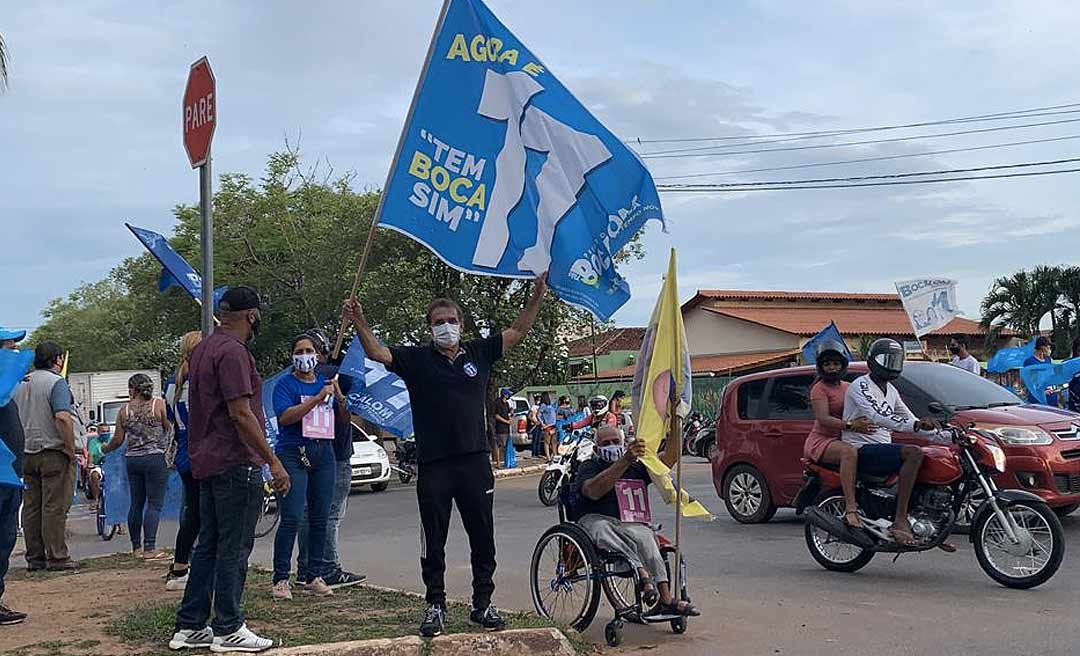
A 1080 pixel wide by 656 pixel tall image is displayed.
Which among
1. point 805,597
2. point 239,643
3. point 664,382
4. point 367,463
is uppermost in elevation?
point 664,382

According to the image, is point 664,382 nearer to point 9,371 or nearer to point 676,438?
point 676,438

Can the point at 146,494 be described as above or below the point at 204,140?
below

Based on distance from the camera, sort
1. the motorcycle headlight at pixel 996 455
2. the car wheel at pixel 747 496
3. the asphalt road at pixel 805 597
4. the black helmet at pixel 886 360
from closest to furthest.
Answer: the asphalt road at pixel 805 597, the motorcycle headlight at pixel 996 455, the black helmet at pixel 886 360, the car wheel at pixel 747 496

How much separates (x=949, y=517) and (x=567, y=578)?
3437 mm

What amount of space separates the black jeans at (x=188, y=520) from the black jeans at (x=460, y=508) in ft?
8.30

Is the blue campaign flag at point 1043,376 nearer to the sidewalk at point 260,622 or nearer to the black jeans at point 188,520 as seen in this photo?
the sidewalk at point 260,622

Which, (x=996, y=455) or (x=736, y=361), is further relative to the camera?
(x=736, y=361)

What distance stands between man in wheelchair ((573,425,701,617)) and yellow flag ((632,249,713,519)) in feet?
0.53

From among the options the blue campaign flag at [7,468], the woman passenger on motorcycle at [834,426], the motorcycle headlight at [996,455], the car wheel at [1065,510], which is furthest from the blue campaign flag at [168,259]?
the car wheel at [1065,510]

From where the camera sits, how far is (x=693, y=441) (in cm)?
2855

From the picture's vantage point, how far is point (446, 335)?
711 cm

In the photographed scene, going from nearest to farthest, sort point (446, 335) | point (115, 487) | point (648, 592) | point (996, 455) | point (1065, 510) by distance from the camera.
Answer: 1. point (446, 335)
2. point (648, 592)
3. point (996, 455)
4. point (1065, 510)
5. point (115, 487)

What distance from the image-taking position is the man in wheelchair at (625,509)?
7488 millimetres

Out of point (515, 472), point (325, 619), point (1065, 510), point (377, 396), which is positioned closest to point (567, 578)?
point (325, 619)
